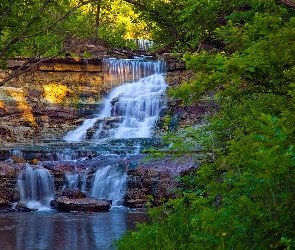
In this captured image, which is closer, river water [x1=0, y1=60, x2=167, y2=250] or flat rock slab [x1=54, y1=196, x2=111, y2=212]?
river water [x1=0, y1=60, x2=167, y2=250]

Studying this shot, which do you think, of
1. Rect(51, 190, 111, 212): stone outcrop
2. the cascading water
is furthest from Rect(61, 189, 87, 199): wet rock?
the cascading water

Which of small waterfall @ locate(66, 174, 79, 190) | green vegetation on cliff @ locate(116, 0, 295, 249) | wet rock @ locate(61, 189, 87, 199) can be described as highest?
green vegetation on cliff @ locate(116, 0, 295, 249)

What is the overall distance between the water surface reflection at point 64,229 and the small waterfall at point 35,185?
7.92 ft

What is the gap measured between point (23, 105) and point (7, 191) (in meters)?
11.7

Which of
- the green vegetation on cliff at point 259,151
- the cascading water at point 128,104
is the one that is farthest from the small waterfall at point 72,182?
the green vegetation on cliff at point 259,151

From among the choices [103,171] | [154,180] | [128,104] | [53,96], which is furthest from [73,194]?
A: [53,96]

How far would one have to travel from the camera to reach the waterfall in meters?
28.1

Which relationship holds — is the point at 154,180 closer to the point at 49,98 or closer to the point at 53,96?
the point at 49,98

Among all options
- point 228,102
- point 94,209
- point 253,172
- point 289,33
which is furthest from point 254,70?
point 94,209

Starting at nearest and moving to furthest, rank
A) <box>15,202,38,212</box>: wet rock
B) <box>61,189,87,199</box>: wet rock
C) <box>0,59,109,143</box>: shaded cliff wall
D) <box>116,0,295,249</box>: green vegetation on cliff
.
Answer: <box>116,0,295,249</box>: green vegetation on cliff < <box>15,202,38,212</box>: wet rock < <box>61,189,87,199</box>: wet rock < <box>0,59,109,143</box>: shaded cliff wall

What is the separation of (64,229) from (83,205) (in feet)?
12.7

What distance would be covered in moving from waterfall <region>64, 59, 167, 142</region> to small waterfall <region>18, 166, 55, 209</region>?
26.7ft

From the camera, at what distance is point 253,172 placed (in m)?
5.00

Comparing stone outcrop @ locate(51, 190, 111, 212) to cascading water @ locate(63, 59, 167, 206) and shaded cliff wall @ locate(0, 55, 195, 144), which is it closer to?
cascading water @ locate(63, 59, 167, 206)
